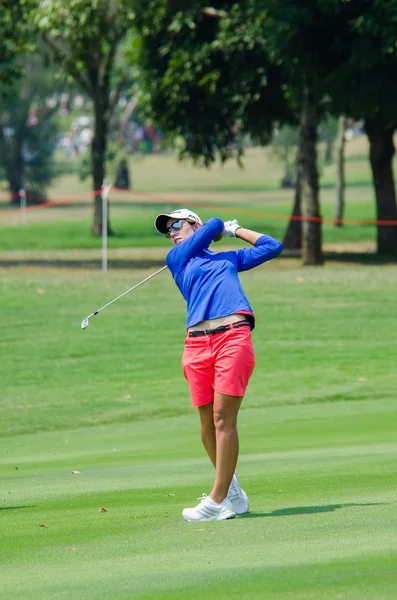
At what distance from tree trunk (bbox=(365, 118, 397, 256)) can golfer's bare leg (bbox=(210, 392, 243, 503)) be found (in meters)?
30.2

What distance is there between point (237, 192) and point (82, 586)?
82189 millimetres

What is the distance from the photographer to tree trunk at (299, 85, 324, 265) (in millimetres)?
32656

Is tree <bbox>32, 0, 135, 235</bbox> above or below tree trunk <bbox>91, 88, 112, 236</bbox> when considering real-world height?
above

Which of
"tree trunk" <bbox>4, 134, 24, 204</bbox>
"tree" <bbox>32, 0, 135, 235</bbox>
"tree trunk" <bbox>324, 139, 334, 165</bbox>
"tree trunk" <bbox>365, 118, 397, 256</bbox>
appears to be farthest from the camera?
"tree trunk" <bbox>324, 139, 334, 165</bbox>

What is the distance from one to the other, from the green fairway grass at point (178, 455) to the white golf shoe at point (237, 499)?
4.7 inches

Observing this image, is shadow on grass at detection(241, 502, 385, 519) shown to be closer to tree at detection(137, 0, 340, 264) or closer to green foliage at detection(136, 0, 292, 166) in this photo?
tree at detection(137, 0, 340, 264)

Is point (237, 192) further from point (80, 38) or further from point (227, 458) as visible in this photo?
point (227, 458)

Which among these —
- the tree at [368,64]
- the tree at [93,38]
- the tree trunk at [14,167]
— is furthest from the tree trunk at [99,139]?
the tree trunk at [14,167]

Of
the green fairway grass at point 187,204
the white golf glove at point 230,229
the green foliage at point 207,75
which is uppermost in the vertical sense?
the green foliage at point 207,75

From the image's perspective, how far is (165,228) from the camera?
7.58 metres

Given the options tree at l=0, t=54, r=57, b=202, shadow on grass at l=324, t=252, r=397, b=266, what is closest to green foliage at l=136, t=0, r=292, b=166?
shadow on grass at l=324, t=252, r=397, b=266

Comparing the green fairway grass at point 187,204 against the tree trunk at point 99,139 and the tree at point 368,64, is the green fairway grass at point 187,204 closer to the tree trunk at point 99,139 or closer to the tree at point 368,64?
the tree trunk at point 99,139

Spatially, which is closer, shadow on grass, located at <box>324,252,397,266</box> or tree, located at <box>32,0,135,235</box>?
tree, located at <box>32,0,135,235</box>

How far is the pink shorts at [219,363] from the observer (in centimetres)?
714
